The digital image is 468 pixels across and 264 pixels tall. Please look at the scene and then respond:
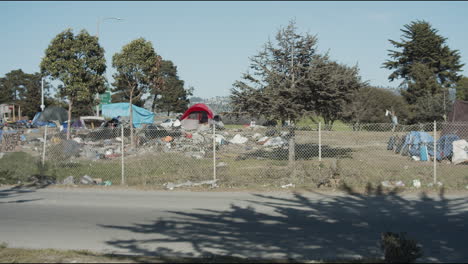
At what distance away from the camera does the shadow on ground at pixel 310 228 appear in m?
5.99

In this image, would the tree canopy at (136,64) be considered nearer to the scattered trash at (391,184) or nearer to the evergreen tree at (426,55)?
the scattered trash at (391,184)

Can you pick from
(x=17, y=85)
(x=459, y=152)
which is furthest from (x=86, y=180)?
(x=17, y=85)

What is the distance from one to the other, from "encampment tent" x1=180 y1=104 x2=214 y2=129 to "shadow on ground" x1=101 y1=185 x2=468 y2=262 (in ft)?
90.2

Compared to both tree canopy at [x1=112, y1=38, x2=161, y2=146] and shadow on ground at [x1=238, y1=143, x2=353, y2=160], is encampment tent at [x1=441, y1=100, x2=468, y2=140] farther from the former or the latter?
tree canopy at [x1=112, y1=38, x2=161, y2=146]

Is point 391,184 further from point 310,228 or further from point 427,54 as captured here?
point 427,54

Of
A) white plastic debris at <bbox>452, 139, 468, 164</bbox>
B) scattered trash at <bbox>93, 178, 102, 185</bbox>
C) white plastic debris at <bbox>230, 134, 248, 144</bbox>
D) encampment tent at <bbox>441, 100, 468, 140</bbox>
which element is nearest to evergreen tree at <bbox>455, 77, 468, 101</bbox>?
encampment tent at <bbox>441, 100, 468, 140</bbox>

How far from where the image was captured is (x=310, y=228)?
24.2 ft

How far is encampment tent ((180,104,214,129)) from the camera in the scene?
123ft

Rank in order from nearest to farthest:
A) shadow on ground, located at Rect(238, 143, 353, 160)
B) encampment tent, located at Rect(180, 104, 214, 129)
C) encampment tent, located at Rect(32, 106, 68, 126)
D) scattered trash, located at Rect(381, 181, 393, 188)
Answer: scattered trash, located at Rect(381, 181, 393, 188), shadow on ground, located at Rect(238, 143, 353, 160), encampment tent, located at Rect(180, 104, 214, 129), encampment tent, located at Rect(32, 106, 68, 126)

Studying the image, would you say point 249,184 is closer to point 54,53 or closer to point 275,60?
point 275,60

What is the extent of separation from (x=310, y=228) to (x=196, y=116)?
31881 millimetres

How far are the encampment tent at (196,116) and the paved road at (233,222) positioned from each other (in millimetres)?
25879

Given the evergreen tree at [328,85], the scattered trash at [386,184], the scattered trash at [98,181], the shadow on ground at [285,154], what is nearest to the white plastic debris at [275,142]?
the shadow on ground at [285,154]

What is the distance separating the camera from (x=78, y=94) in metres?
20.7
